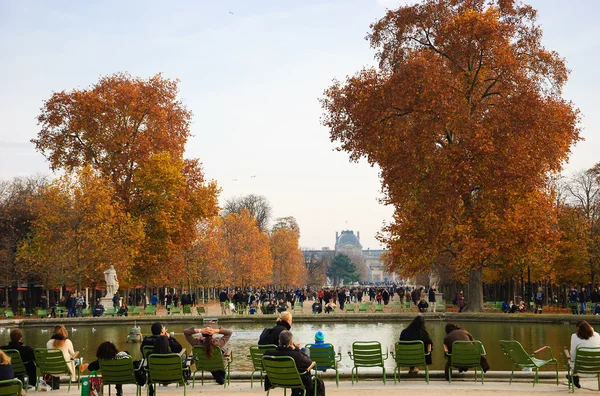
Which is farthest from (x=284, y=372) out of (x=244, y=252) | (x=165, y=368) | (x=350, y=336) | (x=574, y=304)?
(x=244, y=252)

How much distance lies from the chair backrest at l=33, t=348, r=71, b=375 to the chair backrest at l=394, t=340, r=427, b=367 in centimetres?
598

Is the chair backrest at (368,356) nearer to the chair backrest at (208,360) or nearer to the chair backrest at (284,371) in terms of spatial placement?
the chair backrest at (208,360)

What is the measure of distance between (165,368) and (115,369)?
2.65ft

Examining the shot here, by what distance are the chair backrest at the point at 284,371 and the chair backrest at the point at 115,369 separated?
8.42ft

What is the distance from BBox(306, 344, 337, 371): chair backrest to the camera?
14.0 m

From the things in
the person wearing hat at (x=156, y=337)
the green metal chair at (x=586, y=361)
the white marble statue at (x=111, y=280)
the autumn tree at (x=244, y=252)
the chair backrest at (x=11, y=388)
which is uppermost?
the autumn tree at (x=244, y=252)

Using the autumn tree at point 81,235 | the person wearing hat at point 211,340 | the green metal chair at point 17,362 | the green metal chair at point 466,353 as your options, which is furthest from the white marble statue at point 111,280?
the green metal chair at point 466,353

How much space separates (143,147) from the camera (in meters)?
47.2

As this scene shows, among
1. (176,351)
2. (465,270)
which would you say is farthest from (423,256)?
(176,351)

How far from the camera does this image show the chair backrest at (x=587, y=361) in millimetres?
12953

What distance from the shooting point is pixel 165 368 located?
1245cm

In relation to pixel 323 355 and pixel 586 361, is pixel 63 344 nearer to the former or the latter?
pixel 323 355

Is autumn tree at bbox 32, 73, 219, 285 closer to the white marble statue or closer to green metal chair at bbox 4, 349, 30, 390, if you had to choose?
the white marble statue

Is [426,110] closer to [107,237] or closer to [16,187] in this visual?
[107,237]
